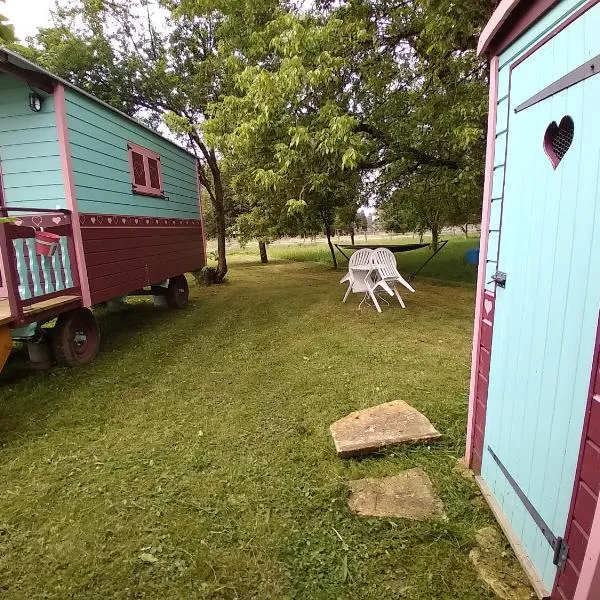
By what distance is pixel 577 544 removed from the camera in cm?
133

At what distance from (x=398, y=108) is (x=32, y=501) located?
7.13 metres

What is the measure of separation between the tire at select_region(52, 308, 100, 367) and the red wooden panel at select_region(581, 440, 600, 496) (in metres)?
4.47

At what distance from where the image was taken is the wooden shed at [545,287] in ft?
4.16

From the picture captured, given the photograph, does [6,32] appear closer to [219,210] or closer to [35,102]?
[35,102]

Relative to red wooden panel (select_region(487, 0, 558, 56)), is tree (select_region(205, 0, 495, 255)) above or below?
above

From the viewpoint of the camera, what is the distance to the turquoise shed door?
1.30 meters

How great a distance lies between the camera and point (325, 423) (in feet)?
9.78

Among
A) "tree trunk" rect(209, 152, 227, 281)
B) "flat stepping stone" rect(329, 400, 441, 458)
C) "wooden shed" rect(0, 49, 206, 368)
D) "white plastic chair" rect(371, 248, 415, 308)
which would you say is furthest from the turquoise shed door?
"tree trunk" rect(209, 152, 227, 281)

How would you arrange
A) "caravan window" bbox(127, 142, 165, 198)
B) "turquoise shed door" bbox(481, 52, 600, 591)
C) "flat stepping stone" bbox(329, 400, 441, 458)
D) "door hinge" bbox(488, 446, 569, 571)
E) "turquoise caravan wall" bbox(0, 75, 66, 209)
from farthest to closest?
"caravan window" bbox(127, 142, 165, 198), "turquoise caravan wall" bbox(0, 75, 66, 209), "flat stepping stone" bbox(329, 400, 441, 458), "door hinge" bbox(488, 446, 569, 571), "turquoise shed door" bbox(481, 52, 600, 591)

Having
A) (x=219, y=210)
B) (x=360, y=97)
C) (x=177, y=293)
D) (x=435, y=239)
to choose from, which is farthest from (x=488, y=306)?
(x=435, y=239)

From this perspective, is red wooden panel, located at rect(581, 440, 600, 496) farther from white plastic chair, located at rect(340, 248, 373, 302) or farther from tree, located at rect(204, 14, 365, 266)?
white plastic chair, located at rect(340, 248, 373, 302)

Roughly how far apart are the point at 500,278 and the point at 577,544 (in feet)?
3.51

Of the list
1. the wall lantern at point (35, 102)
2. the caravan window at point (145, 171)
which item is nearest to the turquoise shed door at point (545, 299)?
the wall lantern at point (35, 102)

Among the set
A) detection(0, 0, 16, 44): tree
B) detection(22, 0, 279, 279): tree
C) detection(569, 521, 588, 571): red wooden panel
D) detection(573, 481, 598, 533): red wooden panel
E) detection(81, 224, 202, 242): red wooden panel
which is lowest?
detection(569, 521, 588, 571): red wooden panel
